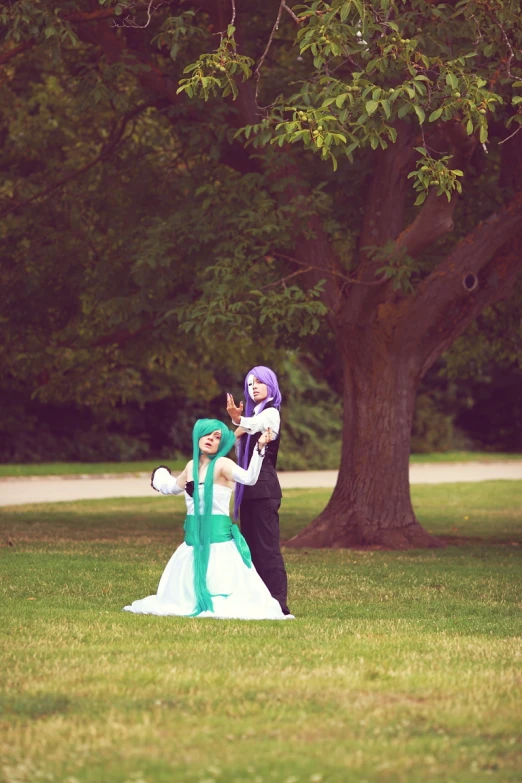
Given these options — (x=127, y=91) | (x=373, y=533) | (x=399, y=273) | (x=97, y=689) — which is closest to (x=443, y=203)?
(x=399, y=273)

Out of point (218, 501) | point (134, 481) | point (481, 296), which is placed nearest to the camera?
point (218, 501)

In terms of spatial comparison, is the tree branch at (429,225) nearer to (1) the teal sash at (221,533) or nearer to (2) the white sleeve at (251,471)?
(2) the white sleeve at (251,471)

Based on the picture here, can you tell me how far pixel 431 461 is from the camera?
41344mm

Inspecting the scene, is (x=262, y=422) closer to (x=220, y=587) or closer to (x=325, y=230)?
(x=220, y=587)

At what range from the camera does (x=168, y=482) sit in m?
9.19

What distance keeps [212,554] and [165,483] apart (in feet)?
2.14

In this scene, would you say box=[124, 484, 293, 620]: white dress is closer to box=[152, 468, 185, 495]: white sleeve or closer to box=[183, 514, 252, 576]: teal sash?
box=[183, 514, 252, 576]: teal sash

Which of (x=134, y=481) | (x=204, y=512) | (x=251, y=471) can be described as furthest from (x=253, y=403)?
(x=134, y=481)

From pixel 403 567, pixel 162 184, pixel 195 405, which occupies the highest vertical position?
pixel 162 184

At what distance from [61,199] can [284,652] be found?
13.0 metres

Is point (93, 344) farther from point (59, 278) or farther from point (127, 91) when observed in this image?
point (127, 91)

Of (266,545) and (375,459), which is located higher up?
(375,459)

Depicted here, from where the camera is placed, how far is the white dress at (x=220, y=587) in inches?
348

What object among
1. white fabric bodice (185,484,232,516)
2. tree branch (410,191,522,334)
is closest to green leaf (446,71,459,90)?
white fabric bodice (185,484,232,516)
